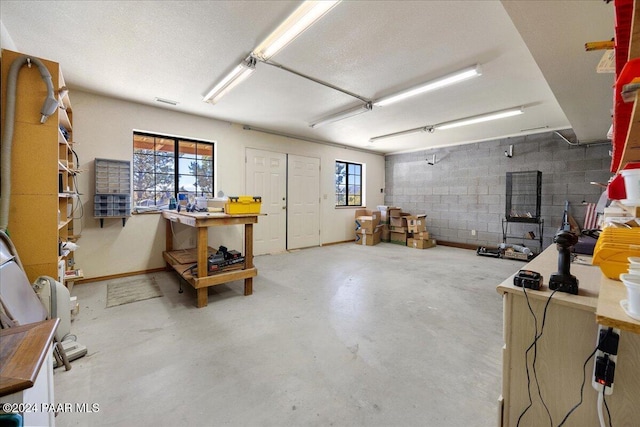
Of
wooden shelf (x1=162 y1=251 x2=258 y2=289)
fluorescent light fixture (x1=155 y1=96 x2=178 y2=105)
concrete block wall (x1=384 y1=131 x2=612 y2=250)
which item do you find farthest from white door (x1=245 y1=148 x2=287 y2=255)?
concrete block wall (x1=384 y1=131 x2=612 y2=250)

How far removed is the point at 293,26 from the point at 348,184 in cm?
511

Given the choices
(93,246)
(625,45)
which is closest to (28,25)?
(93,246)

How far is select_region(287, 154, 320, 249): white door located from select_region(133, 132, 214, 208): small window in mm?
1746

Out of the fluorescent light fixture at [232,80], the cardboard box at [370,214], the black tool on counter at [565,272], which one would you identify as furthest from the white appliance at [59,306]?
the cardboard box at [370,214]

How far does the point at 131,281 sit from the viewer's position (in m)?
3.52

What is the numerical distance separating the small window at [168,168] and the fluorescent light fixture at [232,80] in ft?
3.63

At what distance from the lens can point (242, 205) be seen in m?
2.98

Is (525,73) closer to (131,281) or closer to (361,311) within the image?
(361,311)

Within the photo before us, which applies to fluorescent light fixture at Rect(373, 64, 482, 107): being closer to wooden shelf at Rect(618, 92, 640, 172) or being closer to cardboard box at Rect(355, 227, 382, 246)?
wooden shelf at Rect(618, 92, 640, 172)

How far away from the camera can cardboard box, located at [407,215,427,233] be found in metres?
6.17

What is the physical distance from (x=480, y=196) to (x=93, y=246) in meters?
7.26

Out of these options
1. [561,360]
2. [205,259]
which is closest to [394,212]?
[205,259]

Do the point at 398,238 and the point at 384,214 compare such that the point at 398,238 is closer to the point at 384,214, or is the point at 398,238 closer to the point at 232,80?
the point at 384,214

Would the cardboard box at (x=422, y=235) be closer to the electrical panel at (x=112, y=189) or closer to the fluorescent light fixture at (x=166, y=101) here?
the fluorescent light fixture at (x=166, y=101)
